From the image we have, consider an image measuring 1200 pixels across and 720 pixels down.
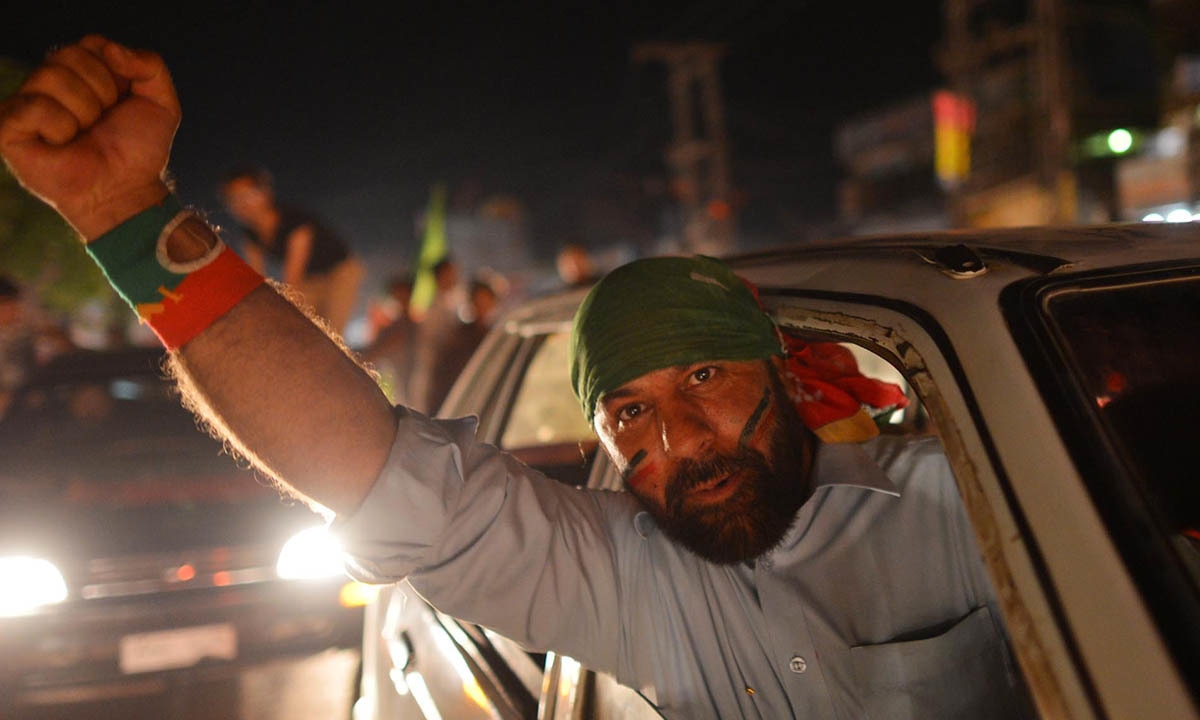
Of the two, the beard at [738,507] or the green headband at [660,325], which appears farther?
the green headband at [660,325]

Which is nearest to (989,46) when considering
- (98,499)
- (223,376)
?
(98,499)

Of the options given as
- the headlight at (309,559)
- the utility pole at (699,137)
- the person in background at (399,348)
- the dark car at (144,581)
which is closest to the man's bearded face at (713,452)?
the dark car at (144,581)

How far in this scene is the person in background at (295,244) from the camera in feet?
A: 17.2

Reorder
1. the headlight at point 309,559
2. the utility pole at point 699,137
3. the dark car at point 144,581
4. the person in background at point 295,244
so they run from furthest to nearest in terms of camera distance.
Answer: the utility pole at point 699,137 < the person in background at point 295,244 < the headlight at point 309,559 < the dark car at point 144,581

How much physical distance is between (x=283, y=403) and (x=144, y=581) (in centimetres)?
263

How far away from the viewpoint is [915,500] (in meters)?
1.62

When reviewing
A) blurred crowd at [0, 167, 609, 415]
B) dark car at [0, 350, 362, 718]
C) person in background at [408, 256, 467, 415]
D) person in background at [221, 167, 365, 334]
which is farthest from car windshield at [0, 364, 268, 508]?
person in background at [408, 256, 467, 415]

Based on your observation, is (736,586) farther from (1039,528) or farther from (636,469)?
(1039,528)

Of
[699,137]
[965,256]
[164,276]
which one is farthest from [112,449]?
[699,137]

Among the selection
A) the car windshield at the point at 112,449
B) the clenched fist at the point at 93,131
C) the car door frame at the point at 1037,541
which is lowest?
the car door frame at the point at 1037,541

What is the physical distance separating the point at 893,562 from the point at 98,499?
3881 millimetres

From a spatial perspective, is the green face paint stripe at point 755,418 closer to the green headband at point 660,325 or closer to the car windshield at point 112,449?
the green headband at point 660,325

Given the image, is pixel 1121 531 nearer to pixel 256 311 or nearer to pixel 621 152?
pixel 256 311

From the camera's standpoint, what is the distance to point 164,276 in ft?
4.61
